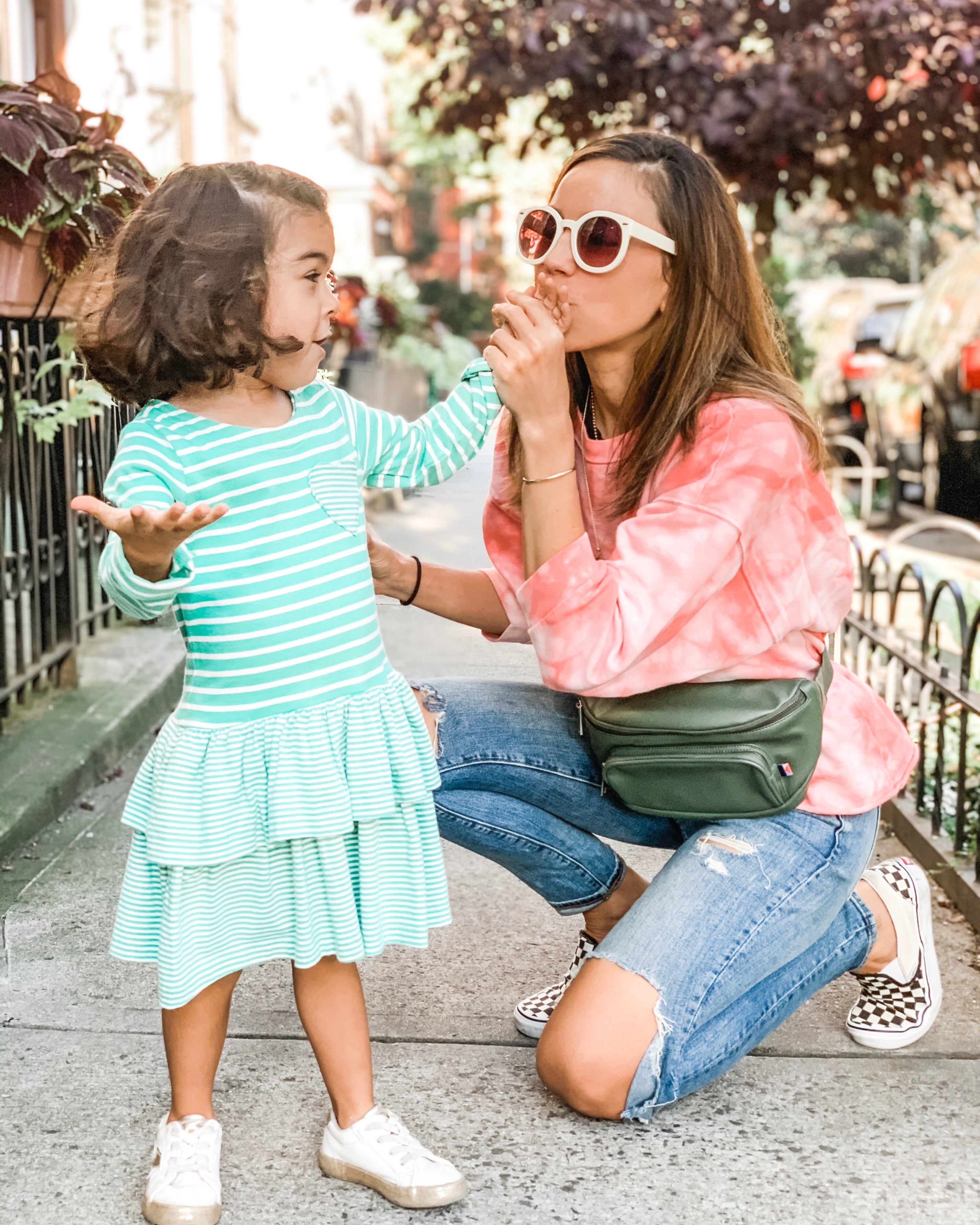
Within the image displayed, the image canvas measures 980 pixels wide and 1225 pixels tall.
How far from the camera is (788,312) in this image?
30.8ft

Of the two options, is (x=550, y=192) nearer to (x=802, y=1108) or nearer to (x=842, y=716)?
(x=842, y=716)

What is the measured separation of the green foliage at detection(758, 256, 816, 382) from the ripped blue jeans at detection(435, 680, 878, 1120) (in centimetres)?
601

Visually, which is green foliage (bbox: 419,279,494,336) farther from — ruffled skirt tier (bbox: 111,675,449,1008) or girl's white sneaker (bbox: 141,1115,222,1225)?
girl's white sneaker (bbox: 141,1115,222,1225)

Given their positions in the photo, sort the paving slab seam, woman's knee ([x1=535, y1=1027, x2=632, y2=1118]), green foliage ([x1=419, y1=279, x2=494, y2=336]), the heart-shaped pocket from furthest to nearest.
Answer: green foliage ([x1=419, y1=279, x2=494, y2=336]) < the paving slab seam < woman's knee ([x1=535, y1=1027, x2=632, y2=1118]) < the heart-shaped pocket

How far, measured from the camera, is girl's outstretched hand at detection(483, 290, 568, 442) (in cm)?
202

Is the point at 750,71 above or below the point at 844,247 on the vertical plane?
below

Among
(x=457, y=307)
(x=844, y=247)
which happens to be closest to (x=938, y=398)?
(x=457, y=307)

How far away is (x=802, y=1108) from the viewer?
217 cm

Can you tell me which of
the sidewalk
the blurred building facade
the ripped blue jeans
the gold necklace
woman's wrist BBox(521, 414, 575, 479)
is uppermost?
the blurred building facade

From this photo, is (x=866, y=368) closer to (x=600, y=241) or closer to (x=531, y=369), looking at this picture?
(x=600, y=241)

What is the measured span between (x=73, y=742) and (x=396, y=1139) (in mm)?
2062

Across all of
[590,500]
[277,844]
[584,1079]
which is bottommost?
[584,1079]

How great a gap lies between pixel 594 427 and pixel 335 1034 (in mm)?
1119

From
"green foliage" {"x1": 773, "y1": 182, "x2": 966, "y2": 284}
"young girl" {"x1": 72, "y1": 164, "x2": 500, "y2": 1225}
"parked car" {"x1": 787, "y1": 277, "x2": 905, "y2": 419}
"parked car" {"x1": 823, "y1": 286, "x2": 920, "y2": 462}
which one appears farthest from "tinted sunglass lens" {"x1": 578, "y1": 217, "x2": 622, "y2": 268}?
"green foliage" {"x1": 773, "y1": 182, "x2": 966, "y2": 284}
